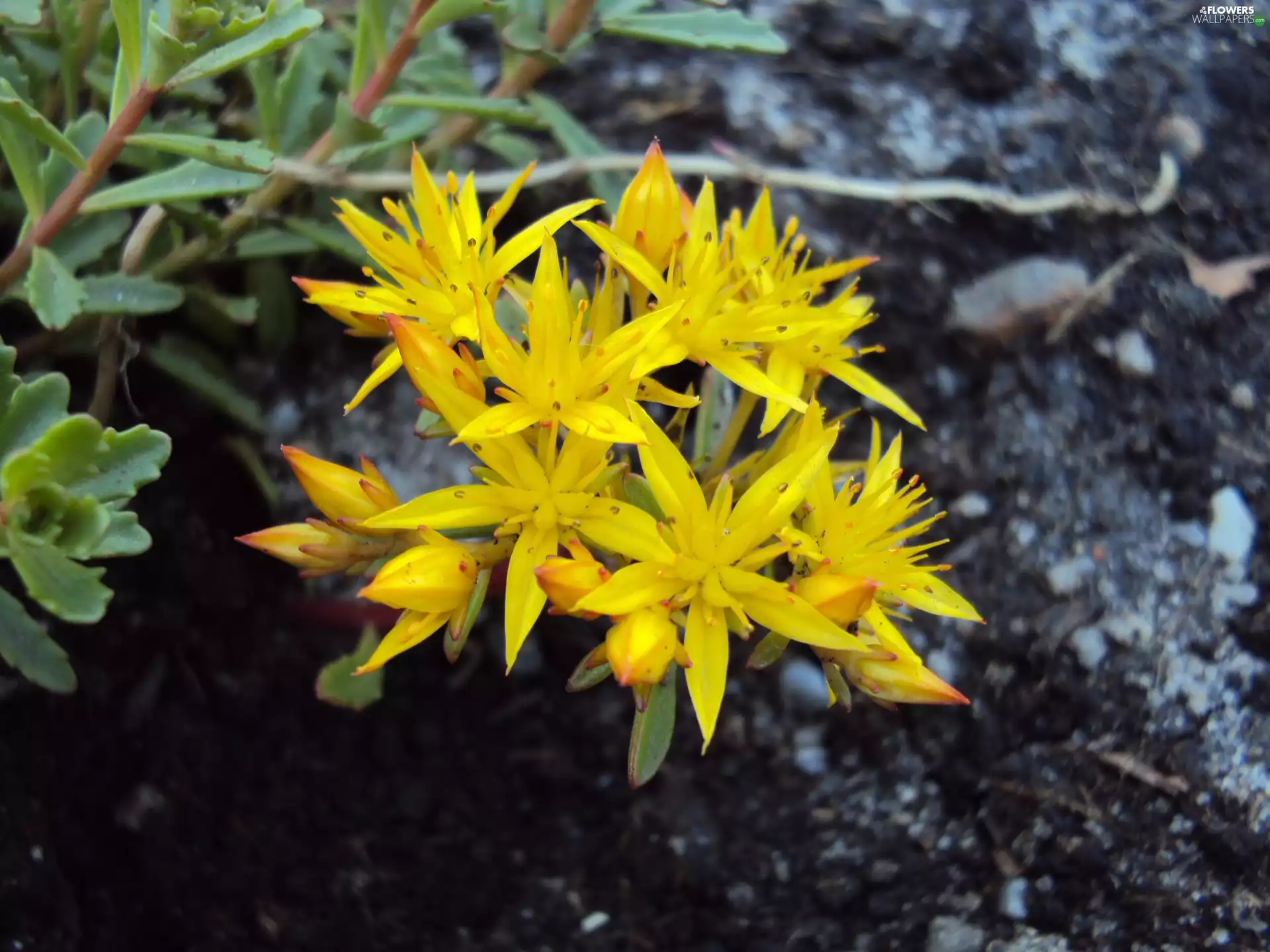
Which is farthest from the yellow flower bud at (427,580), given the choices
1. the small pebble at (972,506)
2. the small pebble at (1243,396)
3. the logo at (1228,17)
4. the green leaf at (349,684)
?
the logo at (1228,17)

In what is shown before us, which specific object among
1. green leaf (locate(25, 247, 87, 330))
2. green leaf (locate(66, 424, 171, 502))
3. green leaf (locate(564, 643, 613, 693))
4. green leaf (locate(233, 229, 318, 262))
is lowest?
green leaf (locate(564, 643, 613, 693))

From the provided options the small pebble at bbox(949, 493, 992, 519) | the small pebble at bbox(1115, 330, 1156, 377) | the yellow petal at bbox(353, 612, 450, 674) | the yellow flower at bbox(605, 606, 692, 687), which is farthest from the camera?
the small pebble at bbox(1115, 330, 1156, 377)

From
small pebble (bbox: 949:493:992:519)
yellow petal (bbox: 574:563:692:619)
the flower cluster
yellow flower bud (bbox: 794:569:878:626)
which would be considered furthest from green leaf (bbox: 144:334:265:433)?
small pebble (bbox: 949:493:992:519)

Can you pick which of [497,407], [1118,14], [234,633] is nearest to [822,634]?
[497,407]

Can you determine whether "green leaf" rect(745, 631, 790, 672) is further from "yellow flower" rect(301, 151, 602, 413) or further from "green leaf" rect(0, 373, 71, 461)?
"green leaf" rect(0, 373, 71, 461)

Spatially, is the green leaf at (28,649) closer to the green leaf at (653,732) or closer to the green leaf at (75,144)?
the green leaf at (75,144)

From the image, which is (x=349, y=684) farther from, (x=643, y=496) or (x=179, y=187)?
(x=179, y=187)

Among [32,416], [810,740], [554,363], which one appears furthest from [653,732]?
[32,416]

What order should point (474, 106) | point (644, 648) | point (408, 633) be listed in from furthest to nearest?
point (474, 106) < point (408, 633) < point (644, 648)
